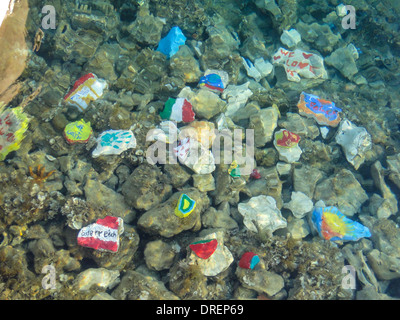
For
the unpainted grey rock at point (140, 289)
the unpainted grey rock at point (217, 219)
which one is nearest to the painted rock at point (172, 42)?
the unpainted grey rock at point (217, 219)

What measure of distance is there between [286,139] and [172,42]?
2.76 metres

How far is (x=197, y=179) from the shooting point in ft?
13.1

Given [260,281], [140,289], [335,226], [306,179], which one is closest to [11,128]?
[140,289]

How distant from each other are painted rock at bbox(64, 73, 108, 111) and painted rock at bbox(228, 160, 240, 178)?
237cm

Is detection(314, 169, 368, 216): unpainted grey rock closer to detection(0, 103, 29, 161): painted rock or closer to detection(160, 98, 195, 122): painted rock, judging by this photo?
detection(160, 98, 195, 122): painted rock

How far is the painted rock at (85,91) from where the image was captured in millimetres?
4312

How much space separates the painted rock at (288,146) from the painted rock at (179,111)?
1479mm

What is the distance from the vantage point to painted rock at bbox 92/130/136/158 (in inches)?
153

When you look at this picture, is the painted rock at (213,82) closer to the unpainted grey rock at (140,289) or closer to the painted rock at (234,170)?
the painted rock at (234,170)

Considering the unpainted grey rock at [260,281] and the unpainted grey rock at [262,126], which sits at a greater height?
the unpainted grey rock at [262,126]

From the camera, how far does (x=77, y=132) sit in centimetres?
399

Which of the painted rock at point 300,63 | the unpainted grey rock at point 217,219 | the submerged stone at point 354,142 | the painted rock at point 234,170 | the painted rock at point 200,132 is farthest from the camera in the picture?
the painted rock at point 300,63

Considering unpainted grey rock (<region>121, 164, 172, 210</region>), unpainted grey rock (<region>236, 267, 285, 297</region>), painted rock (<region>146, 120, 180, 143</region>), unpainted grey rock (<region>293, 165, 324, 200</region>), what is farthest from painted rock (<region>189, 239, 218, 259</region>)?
unpainted grey rock (<region>293, 165, 324, 200</region>)
